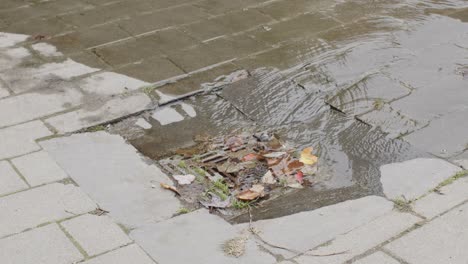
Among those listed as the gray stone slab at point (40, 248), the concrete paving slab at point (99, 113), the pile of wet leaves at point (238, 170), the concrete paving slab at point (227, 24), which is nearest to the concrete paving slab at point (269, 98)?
the pile of wet leaves at point (238, 170)

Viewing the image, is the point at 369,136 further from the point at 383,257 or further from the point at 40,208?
the point at 40,208

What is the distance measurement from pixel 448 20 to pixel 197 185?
11.5 feet

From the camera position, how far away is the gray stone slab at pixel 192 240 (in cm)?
365

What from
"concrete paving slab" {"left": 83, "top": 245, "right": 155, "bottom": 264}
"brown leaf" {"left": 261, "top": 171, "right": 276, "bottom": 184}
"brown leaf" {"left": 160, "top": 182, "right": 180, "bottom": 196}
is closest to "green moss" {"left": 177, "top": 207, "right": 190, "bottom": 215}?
"brown leaf" {"left": 160, "top": 182, "right": 180, "bottom": 196}

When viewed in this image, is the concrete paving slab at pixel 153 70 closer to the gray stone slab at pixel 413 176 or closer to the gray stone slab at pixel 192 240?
the gray stone slab at pixel 192 240

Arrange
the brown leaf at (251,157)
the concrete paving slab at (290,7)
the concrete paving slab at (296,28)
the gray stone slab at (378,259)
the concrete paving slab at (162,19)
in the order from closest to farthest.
→ the gray stone slab at (378,259), the brown leaf at (251,157), the concrete paving slab at (296,28), the concrete paving slab at (162,19), the concrete paving slab at (290,7)

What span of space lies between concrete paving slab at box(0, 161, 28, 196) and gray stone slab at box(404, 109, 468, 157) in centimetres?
254

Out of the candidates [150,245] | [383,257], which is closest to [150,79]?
[150,245]

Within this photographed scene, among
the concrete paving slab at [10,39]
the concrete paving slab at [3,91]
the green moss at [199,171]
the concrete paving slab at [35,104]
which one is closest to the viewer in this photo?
the green moss at [199,171]

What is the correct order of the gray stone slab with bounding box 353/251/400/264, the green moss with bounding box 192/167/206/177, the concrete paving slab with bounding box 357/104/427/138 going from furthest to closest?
the concrete paving slab with bounding box 357/104/427/138 < the green moss with bounding box 192/167/206/177 < the gray stone slab with bounding box 353/251/400/264

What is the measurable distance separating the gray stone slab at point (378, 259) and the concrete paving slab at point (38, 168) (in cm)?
191

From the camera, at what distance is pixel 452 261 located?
3.62m

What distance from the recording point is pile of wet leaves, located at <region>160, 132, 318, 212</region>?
421 centimetres

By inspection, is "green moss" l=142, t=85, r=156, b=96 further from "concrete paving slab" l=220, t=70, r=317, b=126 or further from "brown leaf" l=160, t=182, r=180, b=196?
"brown leaf" l=160, t=182, r=180, b=196
